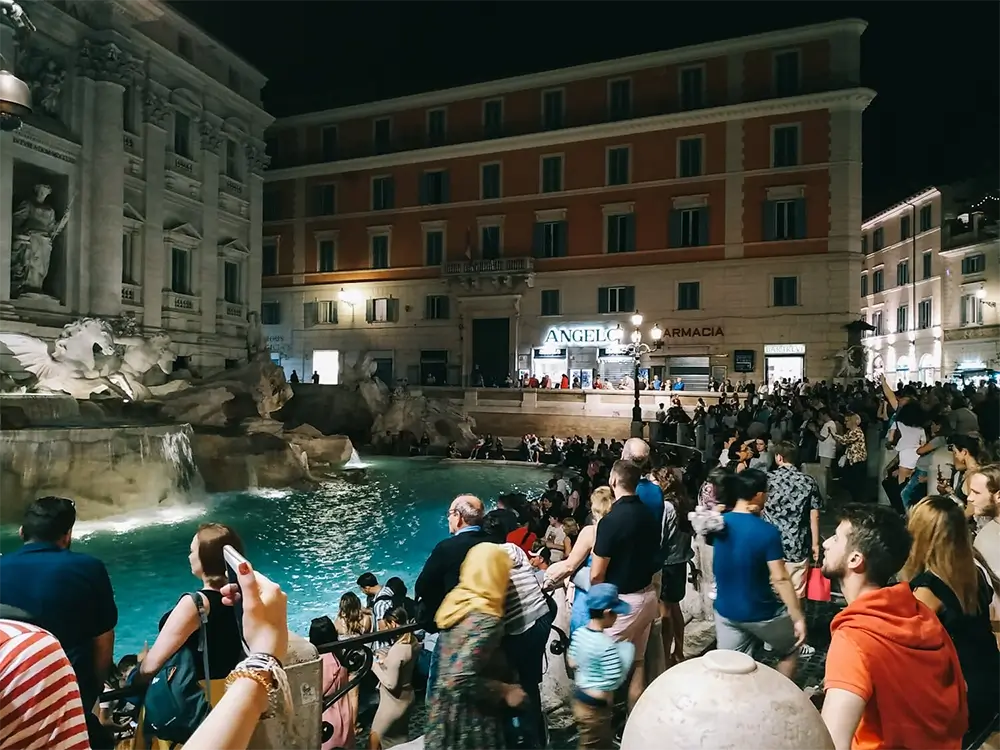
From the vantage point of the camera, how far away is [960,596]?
2.57m

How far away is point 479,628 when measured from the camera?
9.74ft

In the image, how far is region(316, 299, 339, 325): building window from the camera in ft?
121

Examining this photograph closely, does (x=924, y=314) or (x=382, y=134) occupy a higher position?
(x=382, y=134)

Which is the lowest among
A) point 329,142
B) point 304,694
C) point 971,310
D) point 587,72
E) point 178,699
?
point 304,694

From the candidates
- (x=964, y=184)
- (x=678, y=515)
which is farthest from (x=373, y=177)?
(x=678, y=515)

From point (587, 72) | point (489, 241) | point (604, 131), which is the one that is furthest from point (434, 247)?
point (587, 72)

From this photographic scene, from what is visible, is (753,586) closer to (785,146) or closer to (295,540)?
(295,540)

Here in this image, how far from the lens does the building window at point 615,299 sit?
31078 mm

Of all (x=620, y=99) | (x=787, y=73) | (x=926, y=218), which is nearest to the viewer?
(x=787, y=73)

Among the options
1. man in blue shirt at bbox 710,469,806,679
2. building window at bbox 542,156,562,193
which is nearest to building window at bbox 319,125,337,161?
building window at bbox 542,156,562,193

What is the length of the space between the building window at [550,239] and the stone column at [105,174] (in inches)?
673

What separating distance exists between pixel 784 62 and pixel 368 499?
80.4 feet

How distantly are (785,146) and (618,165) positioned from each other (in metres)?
6.78

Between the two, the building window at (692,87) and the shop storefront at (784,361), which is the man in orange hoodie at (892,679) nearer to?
the shop storefront at (784,361)
